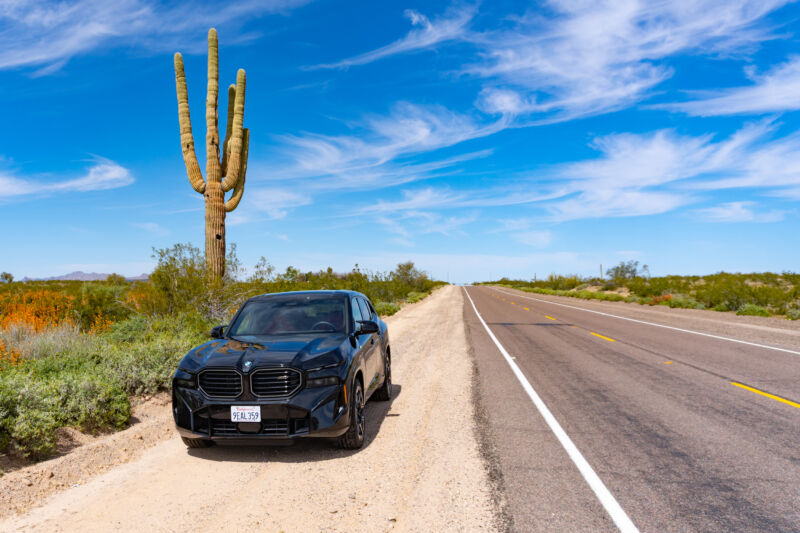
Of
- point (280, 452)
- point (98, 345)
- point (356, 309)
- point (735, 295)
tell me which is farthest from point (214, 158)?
point (735, 295)

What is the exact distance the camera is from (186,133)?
14.9 metres

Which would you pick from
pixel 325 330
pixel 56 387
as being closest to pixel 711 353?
pixel 325 330

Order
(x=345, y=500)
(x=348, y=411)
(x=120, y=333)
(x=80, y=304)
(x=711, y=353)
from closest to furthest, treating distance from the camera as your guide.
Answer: (x=345, y=500) < (x=348, y=411) < (x=120, y=333) < (x=711, y=353) < (x=80, y=304)

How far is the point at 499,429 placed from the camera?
5863 mm

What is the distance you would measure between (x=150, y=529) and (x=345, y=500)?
Answer: 4.87ft

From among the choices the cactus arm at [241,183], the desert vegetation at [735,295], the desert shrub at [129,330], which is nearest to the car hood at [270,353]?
the desert shrub at [129,330]

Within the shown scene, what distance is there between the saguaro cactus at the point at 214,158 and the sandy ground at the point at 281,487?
8.52 m

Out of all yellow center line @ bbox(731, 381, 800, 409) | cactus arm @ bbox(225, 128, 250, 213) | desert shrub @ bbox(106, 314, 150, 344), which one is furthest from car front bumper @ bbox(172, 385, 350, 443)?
cactus arm @ bbox(225, 128, 250, 213)

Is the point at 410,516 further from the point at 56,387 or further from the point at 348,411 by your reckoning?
the point at 56,387

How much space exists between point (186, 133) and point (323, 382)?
1271 centimetres

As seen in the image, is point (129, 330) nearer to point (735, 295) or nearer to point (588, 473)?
point (588, 473)

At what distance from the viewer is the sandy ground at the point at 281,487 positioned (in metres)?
3.68

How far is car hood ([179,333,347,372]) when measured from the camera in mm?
4891

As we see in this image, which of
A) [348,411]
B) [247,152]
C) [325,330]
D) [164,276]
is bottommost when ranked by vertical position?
[348,411]
